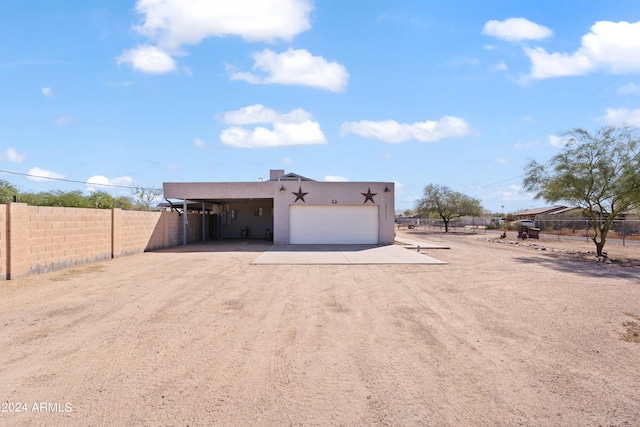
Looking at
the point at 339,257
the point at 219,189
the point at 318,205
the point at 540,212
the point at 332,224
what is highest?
the point at 219,189

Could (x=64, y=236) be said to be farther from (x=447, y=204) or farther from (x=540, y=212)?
(x=540, y=212)

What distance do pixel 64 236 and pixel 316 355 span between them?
11.6 m

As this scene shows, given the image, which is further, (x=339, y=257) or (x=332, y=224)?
(x=332, y=224)

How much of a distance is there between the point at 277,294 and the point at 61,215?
853 cm

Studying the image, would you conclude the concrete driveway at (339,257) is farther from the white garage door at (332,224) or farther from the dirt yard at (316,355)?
the dirt yard at (316,355)

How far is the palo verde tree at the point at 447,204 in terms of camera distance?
2120 inches

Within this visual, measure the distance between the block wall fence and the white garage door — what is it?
7.59m

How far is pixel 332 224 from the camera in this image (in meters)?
23.8

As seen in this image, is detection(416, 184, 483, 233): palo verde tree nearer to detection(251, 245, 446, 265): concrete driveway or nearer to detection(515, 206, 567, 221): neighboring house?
detection(515, 206, 567, 221): neighboring house

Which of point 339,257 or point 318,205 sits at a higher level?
point 318,205

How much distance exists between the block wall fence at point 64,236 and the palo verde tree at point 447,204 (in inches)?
1596

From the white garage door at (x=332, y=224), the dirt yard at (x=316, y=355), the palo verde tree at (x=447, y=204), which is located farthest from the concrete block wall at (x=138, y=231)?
the palo verde tree at (x=447, y=204)

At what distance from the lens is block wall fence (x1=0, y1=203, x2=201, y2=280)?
10.9 meters

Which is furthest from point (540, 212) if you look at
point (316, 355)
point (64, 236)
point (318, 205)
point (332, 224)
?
point (316, 355)
